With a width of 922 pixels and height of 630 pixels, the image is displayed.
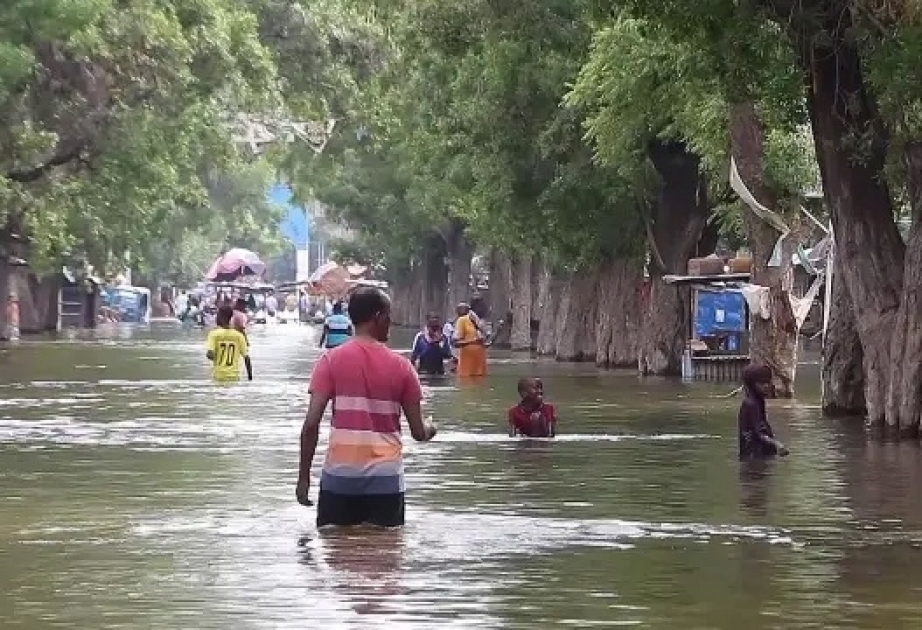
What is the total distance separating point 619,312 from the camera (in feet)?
153

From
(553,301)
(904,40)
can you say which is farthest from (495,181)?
(904,40)

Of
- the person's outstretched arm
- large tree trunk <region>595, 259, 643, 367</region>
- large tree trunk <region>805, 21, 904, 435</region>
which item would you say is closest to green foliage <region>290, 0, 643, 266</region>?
large tree trunk <region>595, 259, 643, 367</region>

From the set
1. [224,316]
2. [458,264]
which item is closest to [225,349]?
[224,316]

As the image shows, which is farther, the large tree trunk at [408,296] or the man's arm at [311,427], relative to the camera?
the large tree trunk at [408,296]

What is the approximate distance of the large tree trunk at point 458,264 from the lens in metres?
79.2

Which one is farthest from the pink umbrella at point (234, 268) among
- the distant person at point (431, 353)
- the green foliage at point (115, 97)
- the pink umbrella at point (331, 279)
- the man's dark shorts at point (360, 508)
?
the man's dark shorts at point (360, 508)

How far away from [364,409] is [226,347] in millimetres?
18940

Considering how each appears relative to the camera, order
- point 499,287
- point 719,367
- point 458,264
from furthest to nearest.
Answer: point 458,264
point 499,287
point 719,367

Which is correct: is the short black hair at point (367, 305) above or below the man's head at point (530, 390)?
above

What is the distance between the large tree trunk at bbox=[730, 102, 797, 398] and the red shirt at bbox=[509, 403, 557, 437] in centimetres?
1018

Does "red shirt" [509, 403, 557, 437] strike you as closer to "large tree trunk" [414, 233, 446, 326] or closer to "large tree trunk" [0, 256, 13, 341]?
"large tree trunk" [0, 256, 13, 341]

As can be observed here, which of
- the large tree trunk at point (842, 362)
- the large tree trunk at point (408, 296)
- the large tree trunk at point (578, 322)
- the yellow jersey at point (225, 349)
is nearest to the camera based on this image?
the large tree trunk at point (842, 362)

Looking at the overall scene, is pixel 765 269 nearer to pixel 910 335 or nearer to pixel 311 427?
Result: pixel 910 335

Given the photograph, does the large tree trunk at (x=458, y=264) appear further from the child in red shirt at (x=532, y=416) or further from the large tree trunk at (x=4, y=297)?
the child in red shirt at (x=532, y=416)
